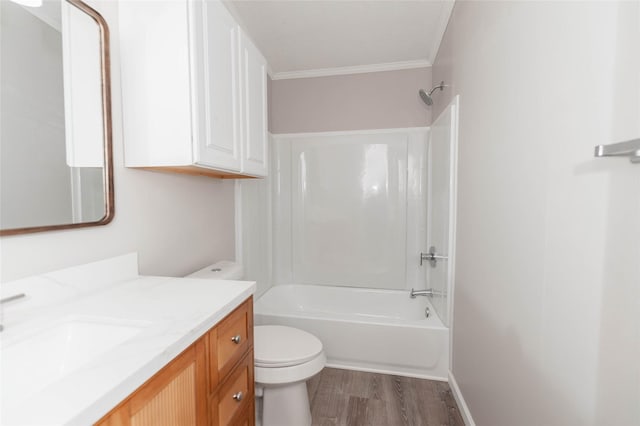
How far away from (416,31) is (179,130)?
185 centimetres

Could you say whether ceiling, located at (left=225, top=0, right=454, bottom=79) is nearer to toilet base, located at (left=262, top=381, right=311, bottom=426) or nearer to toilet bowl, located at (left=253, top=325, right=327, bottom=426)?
toilet bowl, located at (left=253, top=325, right=327, bottom=426)

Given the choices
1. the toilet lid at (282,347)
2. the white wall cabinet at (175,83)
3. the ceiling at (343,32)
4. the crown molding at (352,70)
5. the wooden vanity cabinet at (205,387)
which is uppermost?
the ceiling at (343,32)

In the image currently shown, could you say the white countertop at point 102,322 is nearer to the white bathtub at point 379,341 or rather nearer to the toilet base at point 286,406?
the toilet base at point 286,406

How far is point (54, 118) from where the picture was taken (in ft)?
3.21

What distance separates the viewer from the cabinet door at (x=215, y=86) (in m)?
1.13

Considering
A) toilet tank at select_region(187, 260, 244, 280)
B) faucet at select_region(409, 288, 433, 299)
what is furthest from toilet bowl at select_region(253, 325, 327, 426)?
faucet at select_region(409, 288, 433, 299)

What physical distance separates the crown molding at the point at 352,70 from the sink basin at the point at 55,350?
255cm

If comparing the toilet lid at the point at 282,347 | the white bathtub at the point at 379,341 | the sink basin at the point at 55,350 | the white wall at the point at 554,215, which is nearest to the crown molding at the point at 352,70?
the white wall at the point at 554,215

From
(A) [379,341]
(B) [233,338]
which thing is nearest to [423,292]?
(A) [379,341]

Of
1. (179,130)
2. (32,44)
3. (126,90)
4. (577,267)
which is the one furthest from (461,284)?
(32,44)

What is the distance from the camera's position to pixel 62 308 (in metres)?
0.89

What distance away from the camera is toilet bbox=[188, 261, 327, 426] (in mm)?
1464

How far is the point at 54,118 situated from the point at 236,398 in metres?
1.11

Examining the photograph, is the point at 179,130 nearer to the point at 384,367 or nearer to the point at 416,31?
the point at 416,31
